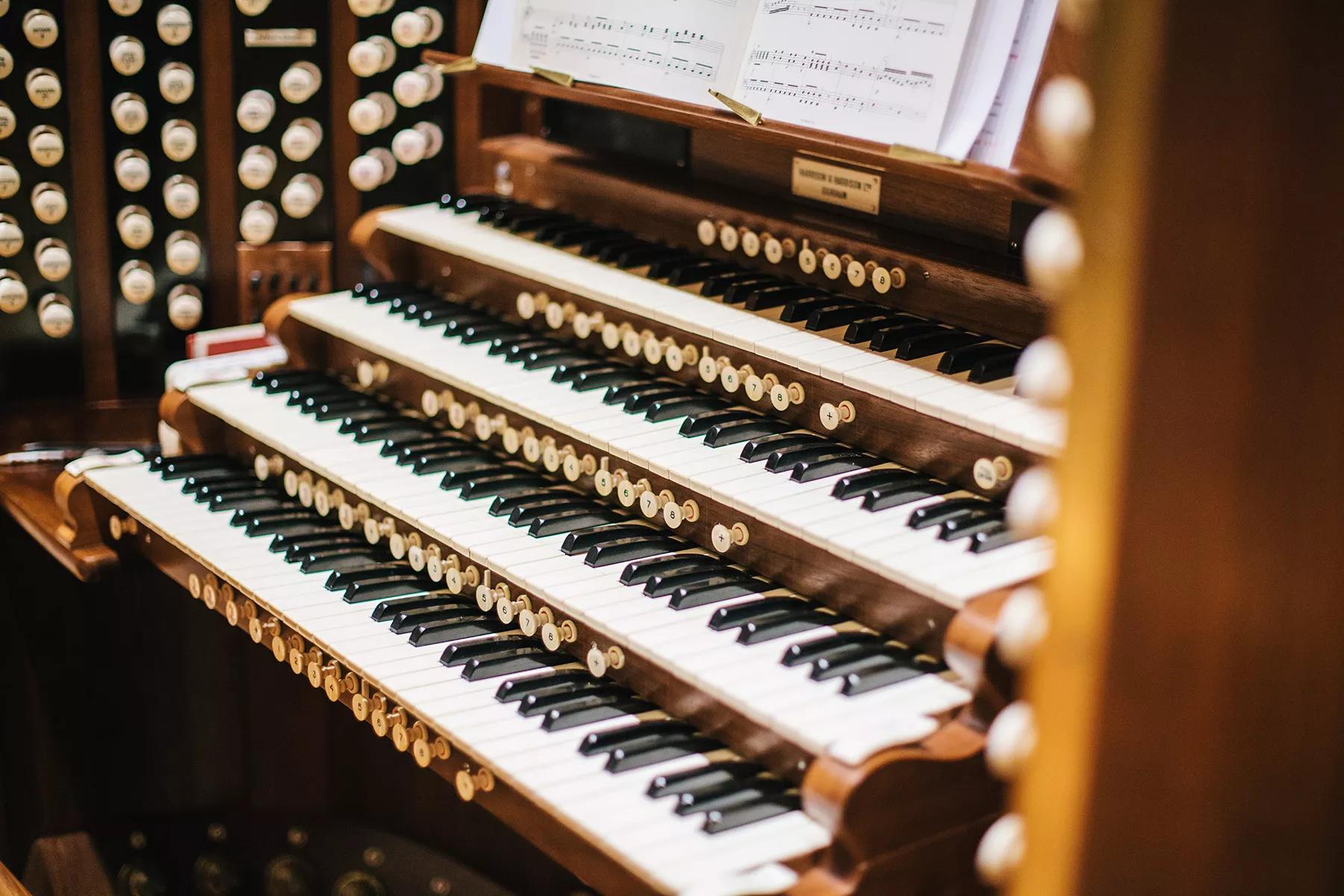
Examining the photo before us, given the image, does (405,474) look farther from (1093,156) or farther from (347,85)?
(1093,156)

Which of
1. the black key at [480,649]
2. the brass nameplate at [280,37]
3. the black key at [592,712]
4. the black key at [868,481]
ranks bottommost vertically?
the black key at [592,712]

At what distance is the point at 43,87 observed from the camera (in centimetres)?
304

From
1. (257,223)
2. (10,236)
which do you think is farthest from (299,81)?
(10,236)

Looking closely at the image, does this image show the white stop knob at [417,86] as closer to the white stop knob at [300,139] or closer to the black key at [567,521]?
the white stop knob at [300,139]

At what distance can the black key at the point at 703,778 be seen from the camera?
174cm

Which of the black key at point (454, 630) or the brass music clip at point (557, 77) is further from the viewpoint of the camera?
the brass music clip at point (557, 77)

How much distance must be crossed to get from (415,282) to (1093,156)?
7.26 feet

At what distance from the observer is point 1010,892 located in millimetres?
1278

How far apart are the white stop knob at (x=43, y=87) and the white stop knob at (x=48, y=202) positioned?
165 millimetres

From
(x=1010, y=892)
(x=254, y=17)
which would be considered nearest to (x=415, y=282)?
(x=254, y=17)

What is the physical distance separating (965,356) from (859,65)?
0.49m

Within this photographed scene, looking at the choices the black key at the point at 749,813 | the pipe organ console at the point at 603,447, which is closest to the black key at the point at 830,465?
the pipe organ console at the point at 603,447

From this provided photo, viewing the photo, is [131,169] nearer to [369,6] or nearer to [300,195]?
[300,195]

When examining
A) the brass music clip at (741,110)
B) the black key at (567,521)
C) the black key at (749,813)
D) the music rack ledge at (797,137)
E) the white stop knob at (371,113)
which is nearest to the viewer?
the black key at (749,813)
